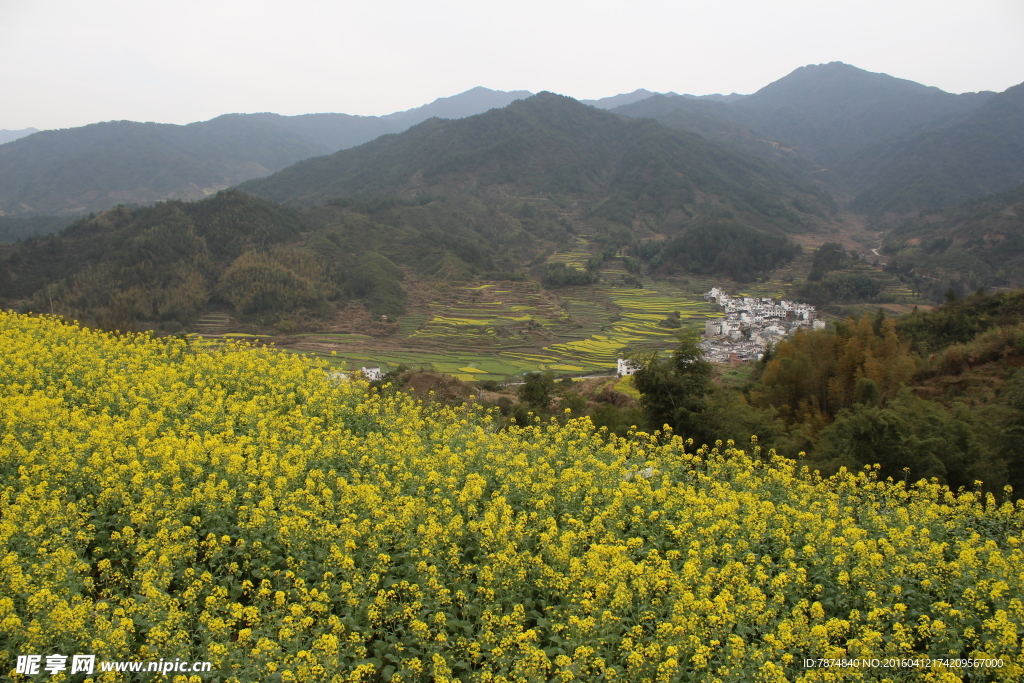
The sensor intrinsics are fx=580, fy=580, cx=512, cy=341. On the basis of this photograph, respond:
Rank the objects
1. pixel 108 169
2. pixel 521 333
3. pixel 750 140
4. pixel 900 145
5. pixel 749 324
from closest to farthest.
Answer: pixel 521 333
pixel 749 324
pixel 108 169
pixel 900 145
pixel 750 140

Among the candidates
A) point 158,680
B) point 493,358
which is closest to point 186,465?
point 158,680

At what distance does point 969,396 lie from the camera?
53.0 feet

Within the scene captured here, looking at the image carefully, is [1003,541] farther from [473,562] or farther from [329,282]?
[329,282]

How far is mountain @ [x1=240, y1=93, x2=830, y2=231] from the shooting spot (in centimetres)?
10419

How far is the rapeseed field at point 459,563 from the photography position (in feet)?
14.6

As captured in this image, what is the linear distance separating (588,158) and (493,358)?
96200 mm

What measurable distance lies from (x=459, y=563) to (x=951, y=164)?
5990 inches

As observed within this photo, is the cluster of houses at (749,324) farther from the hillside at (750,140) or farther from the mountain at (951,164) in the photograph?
the hillside at (750,140)

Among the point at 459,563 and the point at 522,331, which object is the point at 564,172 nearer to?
the point at 522,331

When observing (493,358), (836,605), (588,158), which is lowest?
(493,358)

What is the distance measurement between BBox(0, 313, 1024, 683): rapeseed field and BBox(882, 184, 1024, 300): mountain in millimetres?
65094

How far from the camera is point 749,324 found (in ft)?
164

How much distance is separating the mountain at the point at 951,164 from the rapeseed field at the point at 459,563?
125116mm

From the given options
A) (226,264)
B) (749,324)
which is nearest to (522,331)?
(749,324)
